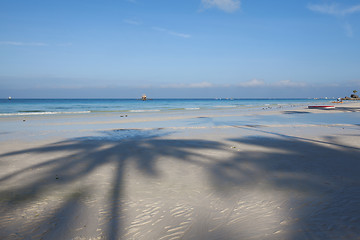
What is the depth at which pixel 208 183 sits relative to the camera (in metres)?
4.79

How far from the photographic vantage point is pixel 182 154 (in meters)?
7.42

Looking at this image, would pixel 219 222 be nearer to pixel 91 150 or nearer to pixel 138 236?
pixel 138 236

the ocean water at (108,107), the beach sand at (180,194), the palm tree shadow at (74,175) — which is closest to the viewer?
the beach sand at (180,194)

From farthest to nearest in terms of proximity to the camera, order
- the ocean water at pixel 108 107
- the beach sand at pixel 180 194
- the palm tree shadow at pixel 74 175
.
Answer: the ocean water at pixel 108 107
the palm tree shadow at pixel 74 175
the beach sand at pixel 180 194

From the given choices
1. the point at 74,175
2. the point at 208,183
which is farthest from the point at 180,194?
the point at 74,175

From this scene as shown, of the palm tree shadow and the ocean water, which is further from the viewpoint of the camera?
the ocean water

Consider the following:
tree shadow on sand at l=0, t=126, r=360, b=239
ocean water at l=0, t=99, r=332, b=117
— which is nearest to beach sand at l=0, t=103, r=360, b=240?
tree shadow on sand at l=0, t=126, r=360, b=239

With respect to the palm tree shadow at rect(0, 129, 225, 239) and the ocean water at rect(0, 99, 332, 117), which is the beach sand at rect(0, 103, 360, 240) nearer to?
the palm tree shadow at rect(0, 129, 225, 239)

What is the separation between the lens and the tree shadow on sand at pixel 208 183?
314 centimetres

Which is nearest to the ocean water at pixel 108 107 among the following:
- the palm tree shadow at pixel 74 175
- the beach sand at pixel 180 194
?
the palm tree shadow at pixel 74 175

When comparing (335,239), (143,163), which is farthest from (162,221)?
(143,163)

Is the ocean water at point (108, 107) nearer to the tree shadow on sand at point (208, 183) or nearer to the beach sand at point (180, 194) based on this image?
the tree shadow on sand at point (208, 183)

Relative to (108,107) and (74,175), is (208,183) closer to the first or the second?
(74,175)

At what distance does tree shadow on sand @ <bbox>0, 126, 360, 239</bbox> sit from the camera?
10.3ft
